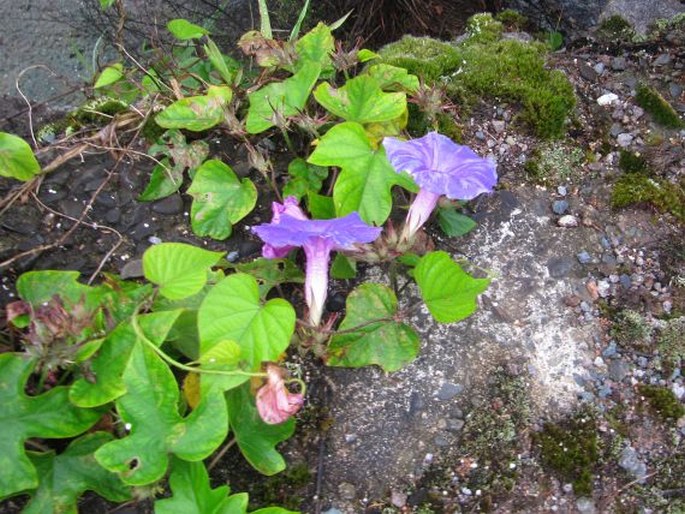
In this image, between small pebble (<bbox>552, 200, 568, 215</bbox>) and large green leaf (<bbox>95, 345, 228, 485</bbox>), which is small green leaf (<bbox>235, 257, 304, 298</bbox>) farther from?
small pebble (<bbox>552, 200, 568, 215</bbox>)

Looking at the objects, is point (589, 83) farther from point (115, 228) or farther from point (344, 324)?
point (115, 228)

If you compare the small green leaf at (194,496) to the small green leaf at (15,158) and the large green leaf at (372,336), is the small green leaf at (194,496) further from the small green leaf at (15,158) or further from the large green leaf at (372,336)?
the small green leaf at (15,158)

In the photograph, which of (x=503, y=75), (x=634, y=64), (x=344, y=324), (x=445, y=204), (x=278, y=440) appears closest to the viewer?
(x=278, y=440)

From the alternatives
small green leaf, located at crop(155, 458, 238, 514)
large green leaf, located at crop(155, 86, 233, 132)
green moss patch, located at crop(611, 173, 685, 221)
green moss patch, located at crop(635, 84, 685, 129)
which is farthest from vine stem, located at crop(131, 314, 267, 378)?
green moss patch, located at crop(635, 84, 685, 129)

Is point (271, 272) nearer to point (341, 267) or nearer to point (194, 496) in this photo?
point (341, 267)

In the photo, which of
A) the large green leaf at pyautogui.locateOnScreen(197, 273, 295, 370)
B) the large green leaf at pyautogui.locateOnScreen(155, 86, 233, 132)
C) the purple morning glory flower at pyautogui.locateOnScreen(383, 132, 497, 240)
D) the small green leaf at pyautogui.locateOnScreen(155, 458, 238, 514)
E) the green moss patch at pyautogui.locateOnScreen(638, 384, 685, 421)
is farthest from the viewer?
the large green leaf at pyautogui.locateOnScreen(155, 86, 233, 132)

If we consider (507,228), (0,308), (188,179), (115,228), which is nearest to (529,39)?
(507,228)

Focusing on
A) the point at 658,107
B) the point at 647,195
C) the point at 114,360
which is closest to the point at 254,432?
the point at 114,360
